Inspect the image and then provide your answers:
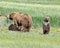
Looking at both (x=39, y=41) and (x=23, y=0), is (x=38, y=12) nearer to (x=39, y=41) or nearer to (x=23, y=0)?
(x=39, y=41)

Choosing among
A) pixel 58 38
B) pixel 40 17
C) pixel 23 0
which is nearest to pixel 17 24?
pixel 58 38

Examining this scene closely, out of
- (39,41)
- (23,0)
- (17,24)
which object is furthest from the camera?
(23,0)

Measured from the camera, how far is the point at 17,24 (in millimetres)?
20922

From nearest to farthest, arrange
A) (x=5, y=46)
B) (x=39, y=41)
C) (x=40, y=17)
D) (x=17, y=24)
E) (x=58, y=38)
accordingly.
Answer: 1. (x=5, y=46)
2. (x=39, y=41)
3. (x=58, y=38)
4. (x=17, y=24)
5. (x=40, y=17)

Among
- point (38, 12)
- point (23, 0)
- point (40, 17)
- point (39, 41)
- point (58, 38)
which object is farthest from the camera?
point (23, 0)

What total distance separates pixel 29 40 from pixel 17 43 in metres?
1.34

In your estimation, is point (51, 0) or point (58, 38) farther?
point (51, 0)

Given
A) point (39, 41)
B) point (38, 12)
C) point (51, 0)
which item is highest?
point (39, 41)

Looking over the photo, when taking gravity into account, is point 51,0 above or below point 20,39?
below

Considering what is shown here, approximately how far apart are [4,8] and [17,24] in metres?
8.86

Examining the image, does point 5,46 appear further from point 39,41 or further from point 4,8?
point 4,8

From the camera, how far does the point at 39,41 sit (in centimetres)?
1589

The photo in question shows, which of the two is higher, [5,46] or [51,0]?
[5,46]

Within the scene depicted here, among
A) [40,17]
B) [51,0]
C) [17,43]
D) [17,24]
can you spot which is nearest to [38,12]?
[40,17]
